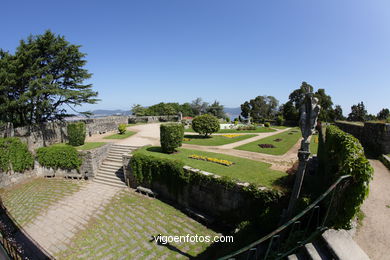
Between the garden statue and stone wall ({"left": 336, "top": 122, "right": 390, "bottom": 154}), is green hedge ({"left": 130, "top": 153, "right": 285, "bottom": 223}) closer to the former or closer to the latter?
the garden statue

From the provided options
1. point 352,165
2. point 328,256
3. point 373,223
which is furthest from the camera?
point 373,223

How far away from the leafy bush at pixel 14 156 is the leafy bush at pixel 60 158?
69 cm

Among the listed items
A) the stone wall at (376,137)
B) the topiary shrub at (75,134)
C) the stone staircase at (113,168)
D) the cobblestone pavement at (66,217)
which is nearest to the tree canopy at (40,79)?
the topiary shrub at (75,134)

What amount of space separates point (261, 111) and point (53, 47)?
186 ft

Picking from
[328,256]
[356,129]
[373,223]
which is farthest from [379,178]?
[356,129]

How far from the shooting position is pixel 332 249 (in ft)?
10.7

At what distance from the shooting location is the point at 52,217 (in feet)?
28.7

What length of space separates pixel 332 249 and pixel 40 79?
2061cm

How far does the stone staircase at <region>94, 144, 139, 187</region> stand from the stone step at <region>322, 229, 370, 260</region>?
433 inches

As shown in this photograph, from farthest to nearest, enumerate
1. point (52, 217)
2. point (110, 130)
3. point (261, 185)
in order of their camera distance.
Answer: point (110, 130)
point (52, 217)
point (261, 185)

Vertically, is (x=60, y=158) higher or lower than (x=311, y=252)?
lower

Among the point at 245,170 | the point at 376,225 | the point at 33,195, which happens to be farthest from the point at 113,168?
the point at 376,225

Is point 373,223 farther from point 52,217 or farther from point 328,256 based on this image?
point 52,217

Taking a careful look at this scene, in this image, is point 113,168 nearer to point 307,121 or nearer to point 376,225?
point 307,121
